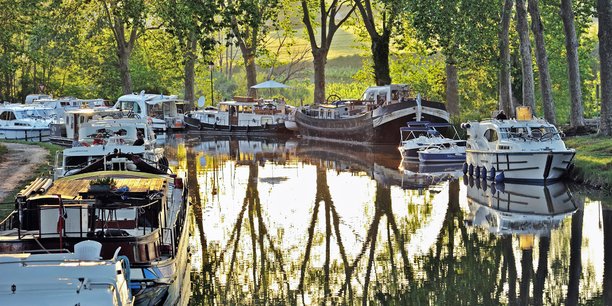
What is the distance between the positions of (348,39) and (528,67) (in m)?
124

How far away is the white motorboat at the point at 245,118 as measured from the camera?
79125 mm

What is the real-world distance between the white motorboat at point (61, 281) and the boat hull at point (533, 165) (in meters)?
24.3

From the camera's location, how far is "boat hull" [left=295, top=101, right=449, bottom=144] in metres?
60.4

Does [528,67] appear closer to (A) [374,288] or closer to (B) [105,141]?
(B) [105,141]

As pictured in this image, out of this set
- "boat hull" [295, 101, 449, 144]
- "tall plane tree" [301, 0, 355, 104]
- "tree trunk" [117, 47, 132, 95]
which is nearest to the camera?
"boat hull" [295, 101, 449, 144]

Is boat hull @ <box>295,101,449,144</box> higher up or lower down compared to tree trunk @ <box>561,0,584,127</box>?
lower down

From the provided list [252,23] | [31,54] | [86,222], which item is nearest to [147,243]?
[86,222]

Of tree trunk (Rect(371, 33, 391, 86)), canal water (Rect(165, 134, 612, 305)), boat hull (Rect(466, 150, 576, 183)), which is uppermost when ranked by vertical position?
tree trunk (Rect(371, 33, 391, 86))

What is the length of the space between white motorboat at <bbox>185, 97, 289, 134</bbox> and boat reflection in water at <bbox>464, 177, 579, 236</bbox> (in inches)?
1509

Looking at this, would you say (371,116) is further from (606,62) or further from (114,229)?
(114,229)

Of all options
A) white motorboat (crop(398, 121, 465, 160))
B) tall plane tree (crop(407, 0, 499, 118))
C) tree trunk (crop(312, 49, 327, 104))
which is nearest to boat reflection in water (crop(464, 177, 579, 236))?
tall plane tree (crop(407, 0, 499, 118))

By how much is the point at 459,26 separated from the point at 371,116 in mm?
12896

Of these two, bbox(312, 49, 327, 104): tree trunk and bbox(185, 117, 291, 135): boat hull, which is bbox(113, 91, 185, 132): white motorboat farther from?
bbox(312, 49, 327, 104): tree trunk

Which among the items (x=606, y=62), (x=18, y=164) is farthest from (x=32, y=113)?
(x=606, y=62)
